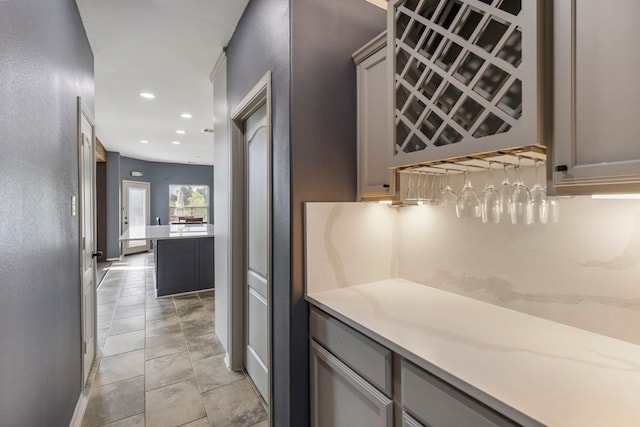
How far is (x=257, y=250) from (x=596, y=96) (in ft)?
6.45

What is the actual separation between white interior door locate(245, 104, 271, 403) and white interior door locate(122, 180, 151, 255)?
7.27m

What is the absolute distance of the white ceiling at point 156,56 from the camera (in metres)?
2.24

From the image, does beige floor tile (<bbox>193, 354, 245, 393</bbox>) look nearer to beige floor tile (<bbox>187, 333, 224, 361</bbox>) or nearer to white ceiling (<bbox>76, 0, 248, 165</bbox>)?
beige floor tile (<bbox>187, 333, 224, 361</bbox>)

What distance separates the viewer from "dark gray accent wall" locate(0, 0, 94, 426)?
109 cm

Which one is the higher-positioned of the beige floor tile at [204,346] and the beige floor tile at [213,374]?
the beige floor tile at [204,346]

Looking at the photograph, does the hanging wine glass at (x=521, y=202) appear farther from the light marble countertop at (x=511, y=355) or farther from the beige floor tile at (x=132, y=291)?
the beige floor tile at (x=132, y=291)

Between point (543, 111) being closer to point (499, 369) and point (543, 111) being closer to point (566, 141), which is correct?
point (566, 141)

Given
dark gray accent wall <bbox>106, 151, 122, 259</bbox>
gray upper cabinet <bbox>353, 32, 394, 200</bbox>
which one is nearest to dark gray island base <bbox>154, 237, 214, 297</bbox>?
gray upper cabinet <bbox>353, 32, 394, 200</bbox>

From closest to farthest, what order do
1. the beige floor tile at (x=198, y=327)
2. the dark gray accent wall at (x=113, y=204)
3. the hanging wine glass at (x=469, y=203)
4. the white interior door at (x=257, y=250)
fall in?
the hanging wine glass at (x=469, y=203) → the white interior door at (x=257, y=250) → the beige floor tile at (x=198, y=327) → the dark gray accent wall at (x=113, y=204)

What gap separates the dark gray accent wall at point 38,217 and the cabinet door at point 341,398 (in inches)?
45.9

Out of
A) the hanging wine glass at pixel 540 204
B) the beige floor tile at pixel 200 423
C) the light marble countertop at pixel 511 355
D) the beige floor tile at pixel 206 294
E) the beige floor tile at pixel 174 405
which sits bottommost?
the beige floor tile at pixel 200 423

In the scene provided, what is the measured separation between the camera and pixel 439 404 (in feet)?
3.06

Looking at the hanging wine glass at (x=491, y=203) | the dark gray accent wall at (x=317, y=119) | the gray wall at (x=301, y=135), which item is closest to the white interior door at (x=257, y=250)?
the gray wall at (x=301, y=135)

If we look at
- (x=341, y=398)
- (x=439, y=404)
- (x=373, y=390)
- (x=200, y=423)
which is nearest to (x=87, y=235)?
(x=200, y=423)
